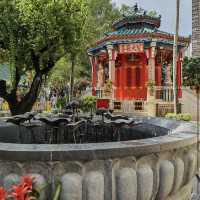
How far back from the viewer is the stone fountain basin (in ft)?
9.00

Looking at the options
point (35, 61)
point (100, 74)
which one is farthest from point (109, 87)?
point (35, 61)

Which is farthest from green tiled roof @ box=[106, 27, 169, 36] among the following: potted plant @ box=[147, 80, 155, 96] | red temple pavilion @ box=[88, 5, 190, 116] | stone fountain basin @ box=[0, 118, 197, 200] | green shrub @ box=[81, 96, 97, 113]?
stone fountain basin @ box=[0, 118, 197, 200]

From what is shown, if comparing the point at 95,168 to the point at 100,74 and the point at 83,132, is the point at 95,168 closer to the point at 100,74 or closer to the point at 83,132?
the point at 83,132

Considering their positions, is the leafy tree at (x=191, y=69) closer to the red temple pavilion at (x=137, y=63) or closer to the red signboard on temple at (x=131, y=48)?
the red temple pavilion at (x=137, y=63)

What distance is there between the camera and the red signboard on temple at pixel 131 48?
68.5 ft

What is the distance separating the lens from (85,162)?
2.82 metres

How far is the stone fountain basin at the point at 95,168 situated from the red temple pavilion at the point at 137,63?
55.6ft

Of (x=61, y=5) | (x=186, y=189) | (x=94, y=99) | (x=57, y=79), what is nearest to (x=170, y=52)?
(x=94, y=99)

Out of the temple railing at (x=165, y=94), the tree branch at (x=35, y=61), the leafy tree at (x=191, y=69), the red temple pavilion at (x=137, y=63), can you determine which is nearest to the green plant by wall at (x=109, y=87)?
the red temple pavilion at (x=137, y=63)

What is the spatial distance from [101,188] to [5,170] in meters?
0.81

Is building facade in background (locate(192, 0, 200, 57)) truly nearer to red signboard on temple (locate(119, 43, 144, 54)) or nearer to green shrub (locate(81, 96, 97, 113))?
red signboard on temple (locate(119, 43, 144, 54))

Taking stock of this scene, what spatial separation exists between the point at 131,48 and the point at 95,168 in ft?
61.6

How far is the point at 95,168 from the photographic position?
2.84m

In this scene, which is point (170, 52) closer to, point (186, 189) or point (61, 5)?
point (61, 5)
